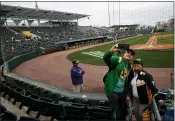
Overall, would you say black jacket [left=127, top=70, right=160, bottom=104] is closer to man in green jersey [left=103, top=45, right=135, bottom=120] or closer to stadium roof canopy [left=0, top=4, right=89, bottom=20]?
man in green jersey [left=103, top=45, right=135, bottom=120]

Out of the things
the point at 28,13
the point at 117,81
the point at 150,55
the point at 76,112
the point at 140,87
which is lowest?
the point at 150,55

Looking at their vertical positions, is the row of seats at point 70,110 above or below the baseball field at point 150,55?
above

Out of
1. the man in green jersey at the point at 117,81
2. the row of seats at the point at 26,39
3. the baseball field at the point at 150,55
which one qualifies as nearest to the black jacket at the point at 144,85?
the man in green jersey at the point at 117,81

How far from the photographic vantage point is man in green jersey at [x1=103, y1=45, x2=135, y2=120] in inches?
181

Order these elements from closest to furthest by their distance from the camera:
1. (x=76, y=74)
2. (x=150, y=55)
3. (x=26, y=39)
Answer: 1. (x=76, y=74)
2. (x=150, y=55)
3. (x=26, y=39)

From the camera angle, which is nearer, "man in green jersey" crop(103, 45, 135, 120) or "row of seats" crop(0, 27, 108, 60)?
Answer: "man in green jersey" crop(103, 45, 135, 120)

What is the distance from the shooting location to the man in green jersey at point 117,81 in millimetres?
4594

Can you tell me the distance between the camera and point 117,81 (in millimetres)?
4641

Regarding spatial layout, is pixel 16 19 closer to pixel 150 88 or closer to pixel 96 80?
pixel 96 80

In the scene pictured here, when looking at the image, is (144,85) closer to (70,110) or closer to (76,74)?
(70,110)

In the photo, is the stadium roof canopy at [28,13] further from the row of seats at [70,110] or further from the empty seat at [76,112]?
the empty seat at [76,112]

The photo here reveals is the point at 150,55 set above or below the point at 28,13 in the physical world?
Answer: below

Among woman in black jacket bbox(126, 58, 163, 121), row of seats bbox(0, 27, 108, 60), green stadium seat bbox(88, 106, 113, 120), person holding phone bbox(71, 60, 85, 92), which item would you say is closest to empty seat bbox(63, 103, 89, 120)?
green stadium seat bbox(88, 106, 113, 120)

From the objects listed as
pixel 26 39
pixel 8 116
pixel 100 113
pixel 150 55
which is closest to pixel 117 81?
Answer: pixel 100 113
